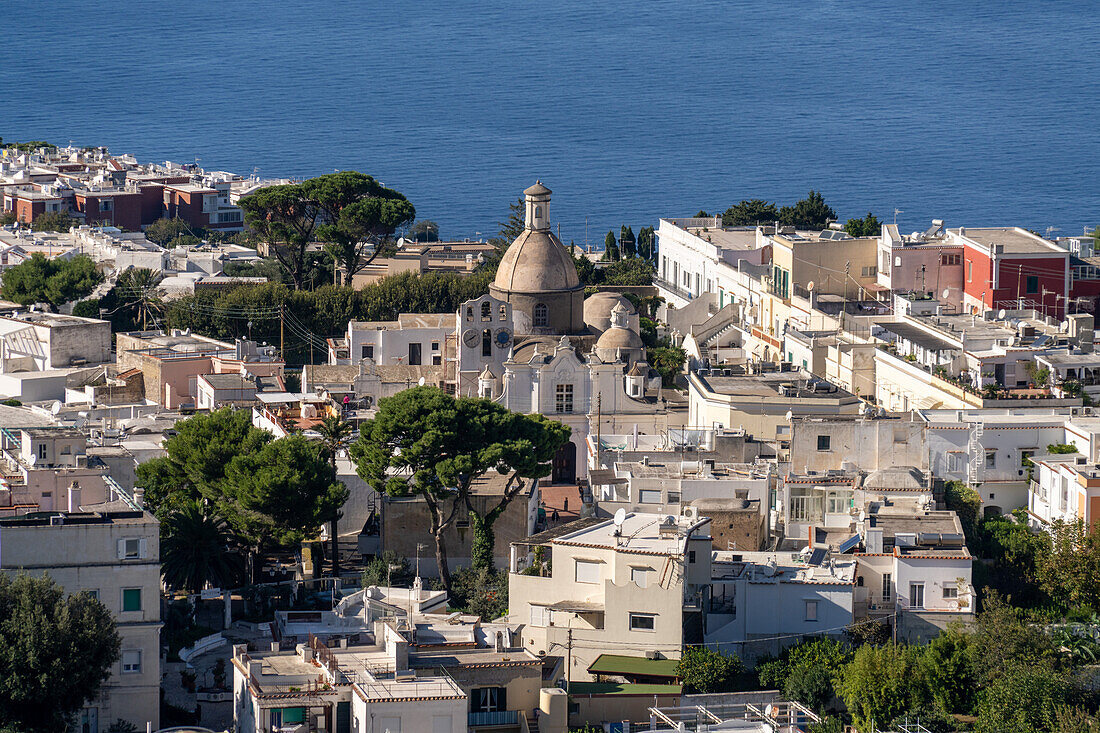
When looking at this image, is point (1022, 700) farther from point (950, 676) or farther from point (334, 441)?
point (334, 441)

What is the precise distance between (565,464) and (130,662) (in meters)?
17.8

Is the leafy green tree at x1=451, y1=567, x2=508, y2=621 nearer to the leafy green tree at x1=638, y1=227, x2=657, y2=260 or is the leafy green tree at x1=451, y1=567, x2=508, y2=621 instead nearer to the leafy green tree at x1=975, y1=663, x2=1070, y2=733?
the leafy green tree at x1=975, y1=663, x2=1070, y2=733

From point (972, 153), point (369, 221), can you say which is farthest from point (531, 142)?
point (369, 221)

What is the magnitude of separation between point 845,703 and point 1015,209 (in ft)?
300

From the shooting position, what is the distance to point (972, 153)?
143375 millimetres

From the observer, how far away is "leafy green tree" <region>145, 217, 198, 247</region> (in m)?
90.2

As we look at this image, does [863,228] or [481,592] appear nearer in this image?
[481,592]

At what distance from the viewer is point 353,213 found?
69.9m

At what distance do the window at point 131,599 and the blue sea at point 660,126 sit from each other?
268 ft

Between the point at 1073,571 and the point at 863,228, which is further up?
the point at 863,228

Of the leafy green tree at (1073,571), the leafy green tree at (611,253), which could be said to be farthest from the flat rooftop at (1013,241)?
the leafy green tree at (1073,571)

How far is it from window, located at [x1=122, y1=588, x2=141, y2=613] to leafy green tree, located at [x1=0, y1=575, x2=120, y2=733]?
152 cm

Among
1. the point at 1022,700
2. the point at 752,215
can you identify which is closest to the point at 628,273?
the point at 752,215

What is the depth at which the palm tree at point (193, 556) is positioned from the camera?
38.8 metres
